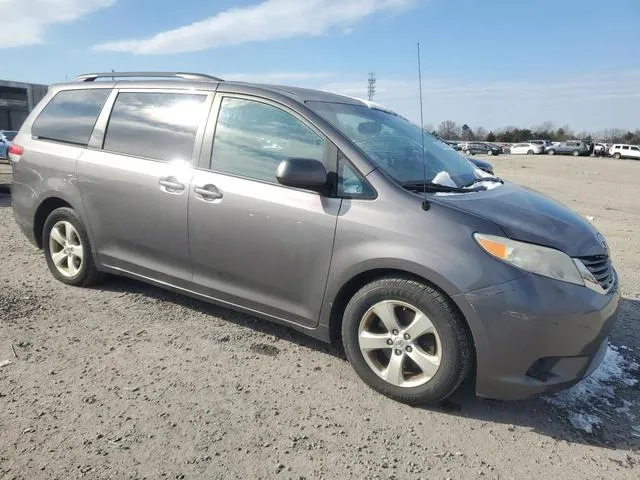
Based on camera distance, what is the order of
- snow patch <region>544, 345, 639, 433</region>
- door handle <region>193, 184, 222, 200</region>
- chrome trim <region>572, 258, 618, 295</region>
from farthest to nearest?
door handle <region>193, 184, 222, 200</region> → snow patch <region>544, 345, 639, 433</region> → chrome trim <region>572, 258, 618, 295</region>

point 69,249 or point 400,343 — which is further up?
point 400,343

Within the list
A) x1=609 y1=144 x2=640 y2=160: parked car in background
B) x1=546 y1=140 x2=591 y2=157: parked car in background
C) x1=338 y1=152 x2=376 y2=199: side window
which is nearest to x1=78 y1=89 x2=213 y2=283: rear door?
x1=338 y1=152 x2=376 y2=199: side window

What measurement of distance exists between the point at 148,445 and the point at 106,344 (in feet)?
4.22

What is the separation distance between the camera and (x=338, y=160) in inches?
127

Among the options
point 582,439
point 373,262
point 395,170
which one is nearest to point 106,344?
point 373,262

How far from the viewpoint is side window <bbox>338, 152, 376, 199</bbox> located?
3.12m

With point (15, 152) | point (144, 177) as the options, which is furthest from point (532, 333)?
point (15, 152)

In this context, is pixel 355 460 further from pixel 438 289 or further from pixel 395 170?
pixel 395 170

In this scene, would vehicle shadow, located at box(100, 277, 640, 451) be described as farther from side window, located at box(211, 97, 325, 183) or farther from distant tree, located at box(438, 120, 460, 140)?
distant tree, located at box(438, 120, 460, 140)

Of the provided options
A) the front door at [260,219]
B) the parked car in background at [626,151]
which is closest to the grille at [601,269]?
the front door at [260,219]

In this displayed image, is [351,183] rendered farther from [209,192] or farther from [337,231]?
[209,192]

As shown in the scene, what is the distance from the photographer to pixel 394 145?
3641 mm

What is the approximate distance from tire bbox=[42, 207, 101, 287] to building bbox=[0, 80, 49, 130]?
58102 mm

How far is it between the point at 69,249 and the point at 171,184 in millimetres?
1545
